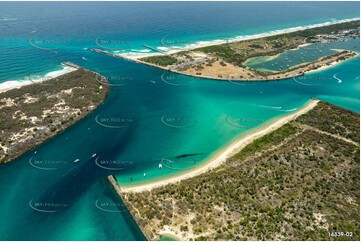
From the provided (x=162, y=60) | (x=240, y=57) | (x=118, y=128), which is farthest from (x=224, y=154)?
(x=240, y=57)

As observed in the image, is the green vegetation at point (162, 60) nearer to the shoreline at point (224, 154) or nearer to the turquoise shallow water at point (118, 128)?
the turquoise shallow water at point (118, 128)

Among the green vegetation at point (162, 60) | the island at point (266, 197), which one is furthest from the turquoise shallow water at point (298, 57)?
the island at point (266, 197)

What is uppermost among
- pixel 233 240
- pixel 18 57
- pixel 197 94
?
pixel 18 57

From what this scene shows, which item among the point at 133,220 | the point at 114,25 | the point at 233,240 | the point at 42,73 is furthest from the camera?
the point at 114,25

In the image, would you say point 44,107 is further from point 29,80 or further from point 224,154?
point 224,154

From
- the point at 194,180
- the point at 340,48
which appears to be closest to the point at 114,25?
the point at 340,48

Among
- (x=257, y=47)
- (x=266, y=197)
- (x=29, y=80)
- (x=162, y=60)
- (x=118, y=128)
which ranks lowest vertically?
(x=266, y=197)

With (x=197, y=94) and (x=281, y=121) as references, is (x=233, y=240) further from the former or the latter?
(x=197, y=94)
